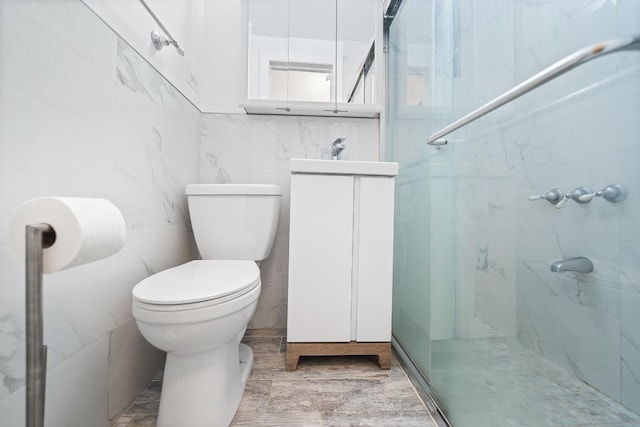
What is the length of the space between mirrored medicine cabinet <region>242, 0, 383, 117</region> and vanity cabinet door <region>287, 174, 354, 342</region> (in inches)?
24.1

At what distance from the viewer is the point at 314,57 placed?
5.13 ft

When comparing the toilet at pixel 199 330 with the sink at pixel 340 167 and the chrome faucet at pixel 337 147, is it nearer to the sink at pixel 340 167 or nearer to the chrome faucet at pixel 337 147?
the sink at pixel 340 167

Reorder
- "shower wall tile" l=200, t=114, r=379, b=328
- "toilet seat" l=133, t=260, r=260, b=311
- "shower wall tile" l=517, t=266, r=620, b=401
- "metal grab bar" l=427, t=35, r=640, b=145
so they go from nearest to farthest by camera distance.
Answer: "metal grab bar" l=427, t=35, r=640, b=145 → "shower wall tile" l=517, t=266, r=620, b=401 → "toilet seat" l=133, t=260, r=260, b=311 → "shower wall tile" l=200, t=114, r=379, b=328

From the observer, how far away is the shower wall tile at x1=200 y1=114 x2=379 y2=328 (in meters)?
1.57

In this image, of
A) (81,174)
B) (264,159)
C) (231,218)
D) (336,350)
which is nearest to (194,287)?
Answer: (81,174)

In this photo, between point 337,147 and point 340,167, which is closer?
point 340,167

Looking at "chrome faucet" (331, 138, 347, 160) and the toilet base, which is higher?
"chrome faucet" (331, 138, 347, 160)

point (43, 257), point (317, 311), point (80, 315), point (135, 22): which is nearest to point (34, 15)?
point (135, 22)

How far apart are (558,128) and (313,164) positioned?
764 millimetres

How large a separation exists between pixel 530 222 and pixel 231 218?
1.09 m

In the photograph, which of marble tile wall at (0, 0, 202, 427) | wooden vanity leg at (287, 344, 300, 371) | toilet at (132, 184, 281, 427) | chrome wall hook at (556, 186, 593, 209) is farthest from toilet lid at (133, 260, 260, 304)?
chrome wall hook at (556, 186, 593, 209)

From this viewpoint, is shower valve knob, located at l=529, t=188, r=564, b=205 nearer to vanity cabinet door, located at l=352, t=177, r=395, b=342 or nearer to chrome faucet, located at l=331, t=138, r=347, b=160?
vanity cabinet door, located at l=352, t=177, r=395, b=342

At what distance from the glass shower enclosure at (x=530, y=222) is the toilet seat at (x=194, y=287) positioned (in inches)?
25.9

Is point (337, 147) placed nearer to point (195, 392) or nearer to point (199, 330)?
point (199, 330)
